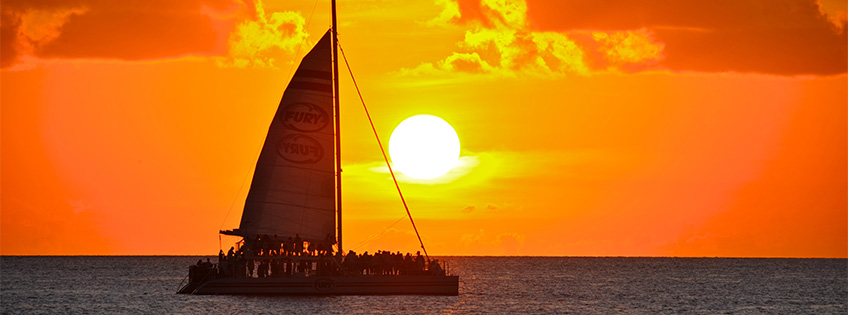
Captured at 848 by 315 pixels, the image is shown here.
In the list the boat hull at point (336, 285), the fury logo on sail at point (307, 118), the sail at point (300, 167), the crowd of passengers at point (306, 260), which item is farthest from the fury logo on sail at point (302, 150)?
the boat hull at point (336, 285)

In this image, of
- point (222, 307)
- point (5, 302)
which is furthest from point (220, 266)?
point (5, 302)

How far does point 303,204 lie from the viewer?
60906 millimetres

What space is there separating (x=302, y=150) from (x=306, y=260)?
601 cm

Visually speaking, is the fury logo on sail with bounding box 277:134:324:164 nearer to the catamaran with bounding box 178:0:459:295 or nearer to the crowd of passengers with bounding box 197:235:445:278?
the catamaran with bounding box 178:0:459:295

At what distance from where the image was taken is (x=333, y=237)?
6056 centimetres

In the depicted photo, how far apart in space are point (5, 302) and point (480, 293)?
34.2m

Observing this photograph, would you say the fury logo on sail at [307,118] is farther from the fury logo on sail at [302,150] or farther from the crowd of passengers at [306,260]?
the crowd of passengers at [306,260]

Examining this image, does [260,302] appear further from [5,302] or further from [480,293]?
[480,293]

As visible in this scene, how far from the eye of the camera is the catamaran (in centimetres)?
6006

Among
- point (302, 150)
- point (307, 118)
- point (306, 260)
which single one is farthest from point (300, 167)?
point (306, 260)

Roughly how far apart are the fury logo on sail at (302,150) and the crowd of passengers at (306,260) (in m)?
4.22

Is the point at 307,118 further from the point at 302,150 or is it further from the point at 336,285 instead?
the point at 336,285

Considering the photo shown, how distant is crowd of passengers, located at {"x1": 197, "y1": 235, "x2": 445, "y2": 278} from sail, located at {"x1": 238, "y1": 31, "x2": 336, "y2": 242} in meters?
0.58

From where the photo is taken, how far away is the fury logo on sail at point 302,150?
6119cm
